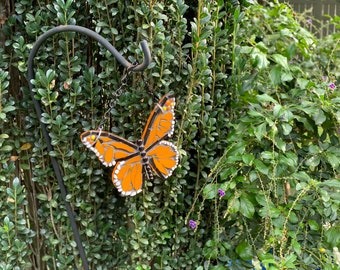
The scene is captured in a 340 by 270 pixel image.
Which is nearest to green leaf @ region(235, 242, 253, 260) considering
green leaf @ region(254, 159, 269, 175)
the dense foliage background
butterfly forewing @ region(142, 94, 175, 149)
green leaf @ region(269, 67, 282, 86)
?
the dense foliage background

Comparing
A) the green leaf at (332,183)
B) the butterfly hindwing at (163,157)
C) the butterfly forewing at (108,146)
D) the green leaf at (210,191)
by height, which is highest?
the butterfly forewing at (108,146)

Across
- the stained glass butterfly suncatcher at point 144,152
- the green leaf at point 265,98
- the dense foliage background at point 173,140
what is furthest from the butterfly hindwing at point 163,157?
the green leaf at point 265,98

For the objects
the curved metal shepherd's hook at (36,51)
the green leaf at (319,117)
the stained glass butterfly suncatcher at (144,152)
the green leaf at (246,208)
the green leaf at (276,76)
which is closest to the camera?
the curved metal shepherd's hook at (36,51)

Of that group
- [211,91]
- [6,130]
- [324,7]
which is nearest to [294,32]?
[211,91]

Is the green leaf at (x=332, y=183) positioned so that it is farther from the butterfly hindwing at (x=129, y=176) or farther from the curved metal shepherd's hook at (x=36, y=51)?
the curved metal shepherd's hook at (x=36, y=51)

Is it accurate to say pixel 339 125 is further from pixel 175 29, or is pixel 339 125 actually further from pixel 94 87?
pixel 94 87

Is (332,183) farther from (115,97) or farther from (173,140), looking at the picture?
(115,97)
